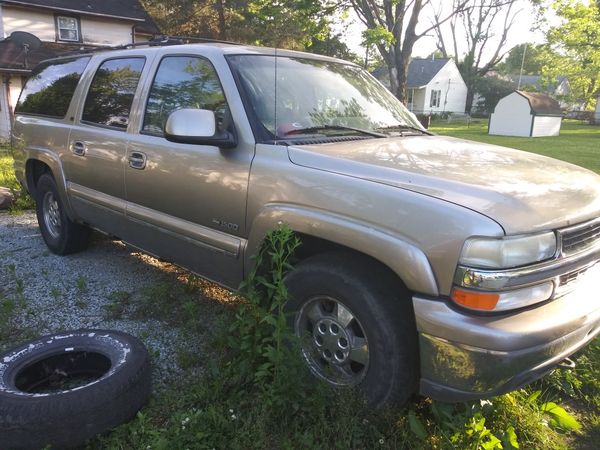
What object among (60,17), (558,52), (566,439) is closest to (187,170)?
(566,439)

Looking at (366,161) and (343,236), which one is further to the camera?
(366,161)

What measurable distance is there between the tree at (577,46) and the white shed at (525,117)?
349 centimetres

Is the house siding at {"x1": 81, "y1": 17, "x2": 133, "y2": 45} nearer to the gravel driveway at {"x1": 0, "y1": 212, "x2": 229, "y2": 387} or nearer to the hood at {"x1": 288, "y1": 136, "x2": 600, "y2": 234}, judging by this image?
the gravel driveway at {"x1": 0, "y1": 212, "x2": 229, "y2": 387}

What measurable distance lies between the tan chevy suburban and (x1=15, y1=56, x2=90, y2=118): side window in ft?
1.86

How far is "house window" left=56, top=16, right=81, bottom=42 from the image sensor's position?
68.2ft

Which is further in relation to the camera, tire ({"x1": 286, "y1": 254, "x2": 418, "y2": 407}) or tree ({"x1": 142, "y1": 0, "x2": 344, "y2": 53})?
tree ({"x1": 142, "y1": 0, "x2": 344, "y2": 53})

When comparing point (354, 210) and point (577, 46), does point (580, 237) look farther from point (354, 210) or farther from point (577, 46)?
point (577, 46)

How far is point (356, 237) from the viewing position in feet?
7.77

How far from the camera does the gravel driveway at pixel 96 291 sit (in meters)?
3.46

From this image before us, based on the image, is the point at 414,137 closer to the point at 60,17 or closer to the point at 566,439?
the point at 566,439

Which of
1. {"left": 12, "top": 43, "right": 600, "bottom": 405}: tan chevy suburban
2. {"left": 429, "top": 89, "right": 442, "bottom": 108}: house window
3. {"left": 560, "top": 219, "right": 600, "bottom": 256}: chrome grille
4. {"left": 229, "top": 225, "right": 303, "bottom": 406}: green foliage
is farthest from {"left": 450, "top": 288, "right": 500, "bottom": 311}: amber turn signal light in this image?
{"left": 429, "top": 89, "right": 442, "bottom": 108}: house window

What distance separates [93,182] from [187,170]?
1394 millimetres

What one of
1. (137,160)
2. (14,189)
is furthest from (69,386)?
(14,189)

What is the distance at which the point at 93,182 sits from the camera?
421 centimetres
